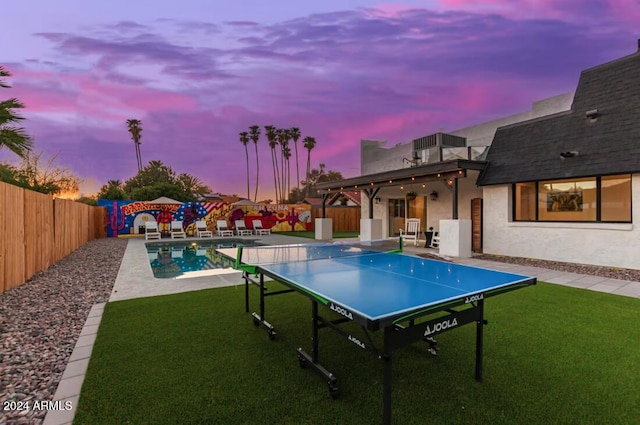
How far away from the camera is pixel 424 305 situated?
2.23 meters

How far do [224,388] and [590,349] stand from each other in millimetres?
4127

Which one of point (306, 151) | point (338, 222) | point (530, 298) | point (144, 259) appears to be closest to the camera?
point (530, 298)

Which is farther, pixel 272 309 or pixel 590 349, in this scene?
pixel 272 309

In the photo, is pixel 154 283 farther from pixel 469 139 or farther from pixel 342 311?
pixel 469 139

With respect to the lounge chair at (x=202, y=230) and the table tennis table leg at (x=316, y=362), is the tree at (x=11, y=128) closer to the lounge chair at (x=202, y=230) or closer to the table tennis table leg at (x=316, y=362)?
the table tennis table leg at (x=316, y=362)

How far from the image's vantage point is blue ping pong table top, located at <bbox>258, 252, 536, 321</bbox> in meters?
2.32

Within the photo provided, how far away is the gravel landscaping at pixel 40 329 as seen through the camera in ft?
9.52

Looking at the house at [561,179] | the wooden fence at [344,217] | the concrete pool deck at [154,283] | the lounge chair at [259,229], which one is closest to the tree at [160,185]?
the lounge chair at [259,229]

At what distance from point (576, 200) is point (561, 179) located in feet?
2.92

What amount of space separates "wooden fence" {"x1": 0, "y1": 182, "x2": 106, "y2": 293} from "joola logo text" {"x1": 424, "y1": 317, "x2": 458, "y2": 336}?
790 cm

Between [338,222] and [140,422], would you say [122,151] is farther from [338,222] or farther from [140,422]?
[140,422]

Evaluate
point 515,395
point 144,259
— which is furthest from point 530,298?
point 144,259

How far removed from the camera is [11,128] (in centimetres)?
771

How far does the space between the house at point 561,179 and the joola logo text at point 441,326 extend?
353 inches
